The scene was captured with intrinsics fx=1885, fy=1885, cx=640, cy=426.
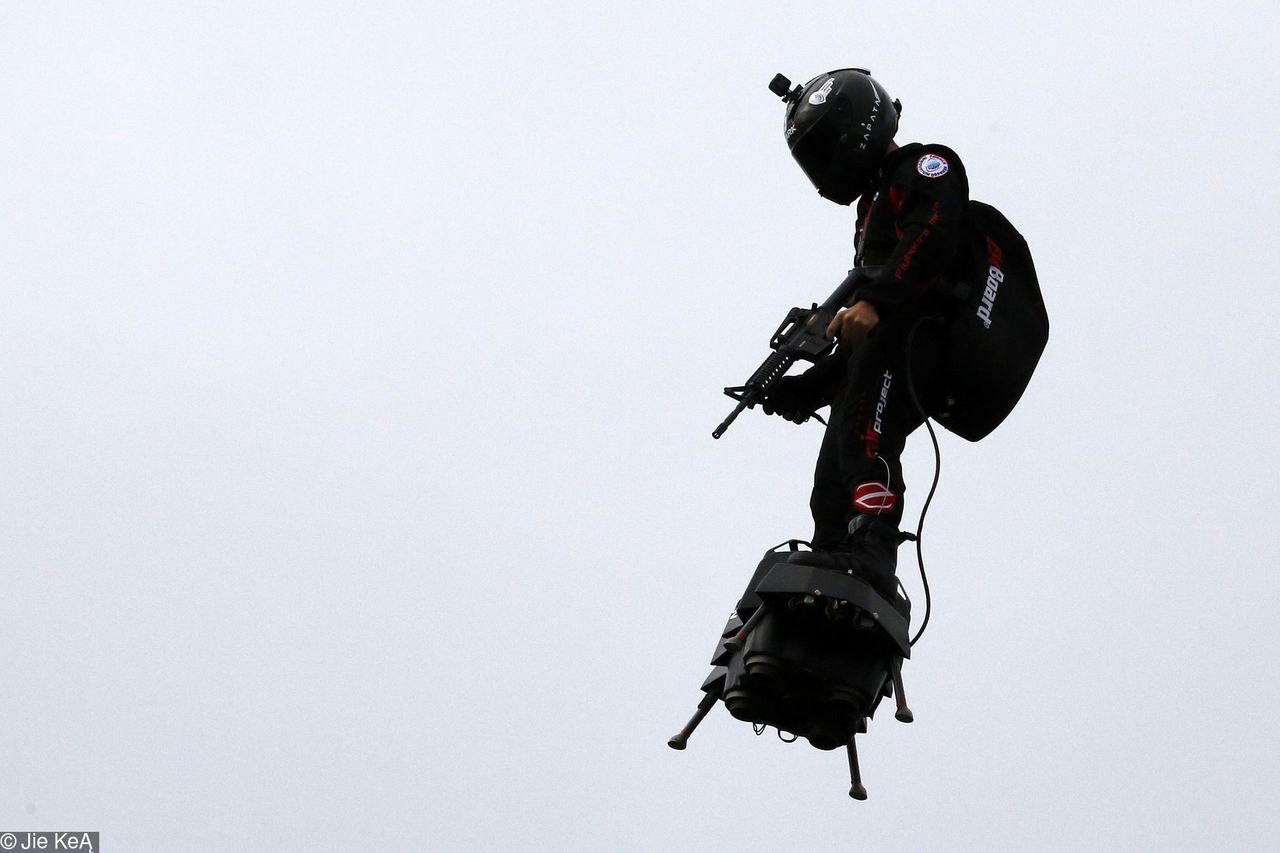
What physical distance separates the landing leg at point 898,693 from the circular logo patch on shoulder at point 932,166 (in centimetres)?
255

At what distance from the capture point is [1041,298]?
33.8 ft

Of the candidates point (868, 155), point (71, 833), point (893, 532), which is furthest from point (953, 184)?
point (71, 833)

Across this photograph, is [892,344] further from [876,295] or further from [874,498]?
[874,498]

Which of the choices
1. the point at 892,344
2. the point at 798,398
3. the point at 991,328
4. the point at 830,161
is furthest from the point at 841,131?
the point at 798,398

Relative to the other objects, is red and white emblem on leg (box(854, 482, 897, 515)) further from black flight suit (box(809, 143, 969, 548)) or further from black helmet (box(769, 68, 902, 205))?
black helmet (box(769, 68, 902, 205))

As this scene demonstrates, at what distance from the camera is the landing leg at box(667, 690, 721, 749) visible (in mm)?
9289

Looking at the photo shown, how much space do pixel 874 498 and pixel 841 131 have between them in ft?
6.64

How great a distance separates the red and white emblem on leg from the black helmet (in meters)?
1.72

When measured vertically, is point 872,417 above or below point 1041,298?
below

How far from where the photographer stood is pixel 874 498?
9688 mm

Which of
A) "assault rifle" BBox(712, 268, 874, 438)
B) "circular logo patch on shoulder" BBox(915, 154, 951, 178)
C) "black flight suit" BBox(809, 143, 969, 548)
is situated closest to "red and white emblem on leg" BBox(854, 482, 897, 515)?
"black flight suit" BBox(809, 143, 969, 548)

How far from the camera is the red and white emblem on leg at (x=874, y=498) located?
31.7 ft

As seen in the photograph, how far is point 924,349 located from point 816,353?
61cm

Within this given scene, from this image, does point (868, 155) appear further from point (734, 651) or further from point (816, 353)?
point (734, 651)
